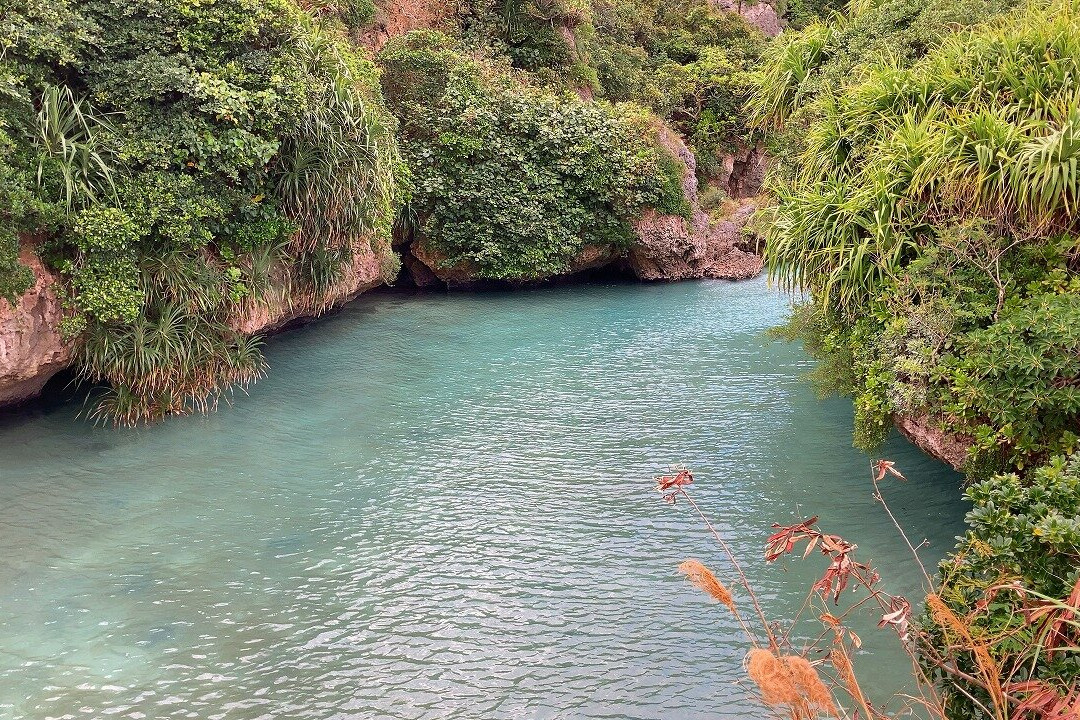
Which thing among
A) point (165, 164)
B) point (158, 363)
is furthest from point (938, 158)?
point (158, 363)

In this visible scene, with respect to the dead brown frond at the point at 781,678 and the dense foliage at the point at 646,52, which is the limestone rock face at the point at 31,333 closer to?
the dead brown frond at the point at 781,678

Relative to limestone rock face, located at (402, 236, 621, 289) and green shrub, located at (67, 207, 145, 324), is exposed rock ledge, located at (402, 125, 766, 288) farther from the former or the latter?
green shrub, located at (67, 207, 145, 324)

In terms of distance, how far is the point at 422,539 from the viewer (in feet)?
24.2

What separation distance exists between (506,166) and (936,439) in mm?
13313

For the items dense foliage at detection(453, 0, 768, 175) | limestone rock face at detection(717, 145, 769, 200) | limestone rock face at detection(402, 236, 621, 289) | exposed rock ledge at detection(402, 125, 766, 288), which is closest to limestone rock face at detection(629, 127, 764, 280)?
exposed rock ledge at detection(402, 125, 766, 288)

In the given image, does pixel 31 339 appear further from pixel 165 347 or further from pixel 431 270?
pixel 431 270

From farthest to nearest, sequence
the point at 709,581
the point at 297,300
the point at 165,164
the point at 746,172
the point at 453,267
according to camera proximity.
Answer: the point at 746,172
the point at 453,267
the point at 297,300
the point at 165,164
the point at 709,581

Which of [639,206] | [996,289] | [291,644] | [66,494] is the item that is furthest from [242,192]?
[639,206]

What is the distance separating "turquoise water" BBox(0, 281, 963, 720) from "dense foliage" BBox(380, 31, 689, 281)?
6602 mm

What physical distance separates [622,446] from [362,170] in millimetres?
5215

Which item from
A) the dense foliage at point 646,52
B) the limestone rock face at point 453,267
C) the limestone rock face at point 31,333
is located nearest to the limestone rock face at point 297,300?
the limestone rock face at point 31,333

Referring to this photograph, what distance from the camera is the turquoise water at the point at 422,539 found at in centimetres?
539

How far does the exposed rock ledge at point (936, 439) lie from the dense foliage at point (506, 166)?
12.3 meters

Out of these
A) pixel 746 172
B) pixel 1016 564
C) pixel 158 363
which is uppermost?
pixel 746 172
